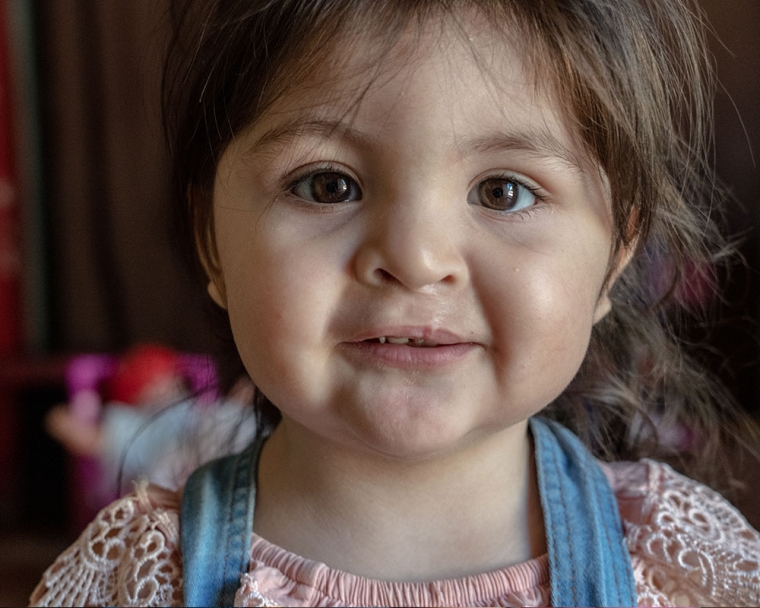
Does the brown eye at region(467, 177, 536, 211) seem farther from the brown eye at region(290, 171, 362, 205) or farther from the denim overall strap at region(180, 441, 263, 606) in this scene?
the denim overall strap at region(180, 441, 263, 606)

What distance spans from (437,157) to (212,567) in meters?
0.40

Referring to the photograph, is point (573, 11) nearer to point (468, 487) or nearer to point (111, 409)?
point (468, 487)

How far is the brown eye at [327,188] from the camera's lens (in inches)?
27.0

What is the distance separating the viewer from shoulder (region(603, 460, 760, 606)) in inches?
30.4

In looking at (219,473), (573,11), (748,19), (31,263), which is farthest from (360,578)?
(31,263)

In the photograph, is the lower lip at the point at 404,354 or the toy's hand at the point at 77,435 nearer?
the lower lip at the point at 404,354

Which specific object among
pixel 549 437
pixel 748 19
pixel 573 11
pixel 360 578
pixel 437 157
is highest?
pixel 748 19

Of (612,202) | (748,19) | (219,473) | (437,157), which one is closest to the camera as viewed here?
(437,157)

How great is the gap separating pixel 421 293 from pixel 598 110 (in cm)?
22

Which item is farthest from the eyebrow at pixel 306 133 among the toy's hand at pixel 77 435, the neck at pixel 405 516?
the toy's hand at pixel 77 435

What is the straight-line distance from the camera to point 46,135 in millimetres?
2156

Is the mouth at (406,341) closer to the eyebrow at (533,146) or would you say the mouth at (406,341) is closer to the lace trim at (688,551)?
the eyebrow at (533,146)

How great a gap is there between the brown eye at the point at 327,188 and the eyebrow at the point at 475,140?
3 cm

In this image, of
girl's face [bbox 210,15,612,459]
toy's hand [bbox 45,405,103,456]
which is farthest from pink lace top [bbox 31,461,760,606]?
toy's hand [bbox 45,405,103,456]
